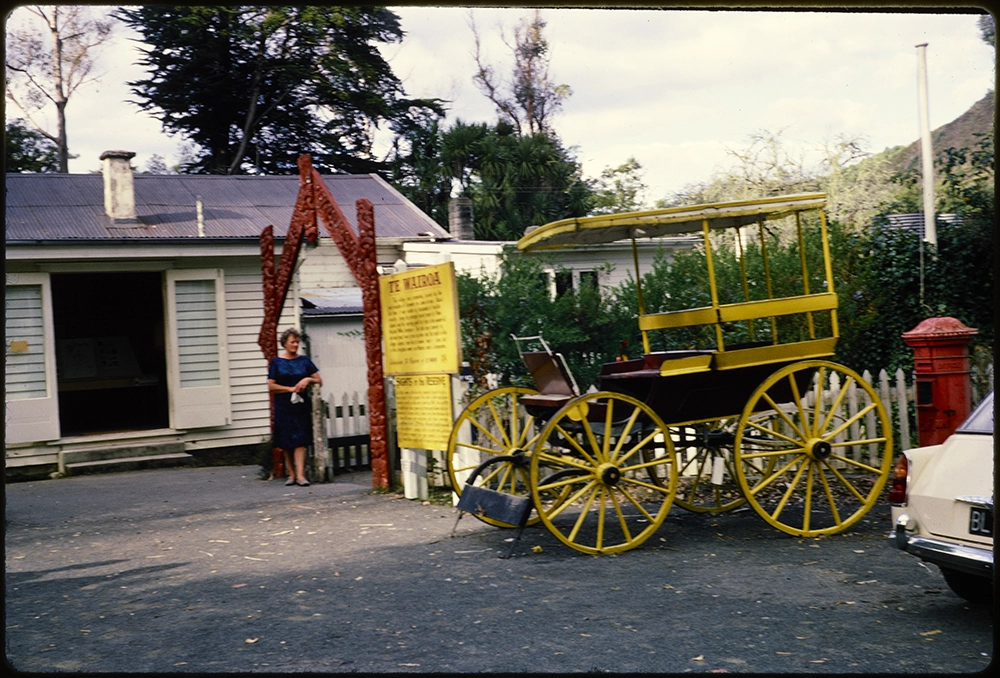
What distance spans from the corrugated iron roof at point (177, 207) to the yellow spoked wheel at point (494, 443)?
7255 millimetres

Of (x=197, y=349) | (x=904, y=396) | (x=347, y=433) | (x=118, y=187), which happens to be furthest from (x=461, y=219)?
(x=904, y=396)

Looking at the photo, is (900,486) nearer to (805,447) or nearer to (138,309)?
(805,447)

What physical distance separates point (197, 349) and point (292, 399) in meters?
4.88

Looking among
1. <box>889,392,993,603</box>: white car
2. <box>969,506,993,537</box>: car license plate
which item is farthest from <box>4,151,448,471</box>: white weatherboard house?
<box>969,506,993,537</box>: car license plate

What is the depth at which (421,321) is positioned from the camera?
9.79 m

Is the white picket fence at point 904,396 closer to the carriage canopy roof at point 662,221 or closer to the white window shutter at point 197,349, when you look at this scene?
the carriage canopy roof at point 662,221

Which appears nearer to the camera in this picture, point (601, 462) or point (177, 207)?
point (601, 462)

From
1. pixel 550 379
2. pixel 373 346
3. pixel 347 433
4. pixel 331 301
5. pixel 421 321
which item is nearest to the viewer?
pixel 550 379

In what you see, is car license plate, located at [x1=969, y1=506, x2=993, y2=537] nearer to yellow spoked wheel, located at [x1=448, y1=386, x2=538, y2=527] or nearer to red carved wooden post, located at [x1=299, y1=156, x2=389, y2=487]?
yellow spoked wheel, located at [x1=448, y1=386, x2=538, y2=527]

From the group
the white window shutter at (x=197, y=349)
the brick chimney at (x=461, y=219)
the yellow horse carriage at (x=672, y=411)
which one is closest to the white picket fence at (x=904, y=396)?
the yellow horse carriage at (x=672, y=411)

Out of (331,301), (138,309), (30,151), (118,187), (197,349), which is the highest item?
(30,151)

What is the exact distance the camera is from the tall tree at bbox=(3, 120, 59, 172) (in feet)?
97.1

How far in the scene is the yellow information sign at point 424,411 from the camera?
9305 millimetres

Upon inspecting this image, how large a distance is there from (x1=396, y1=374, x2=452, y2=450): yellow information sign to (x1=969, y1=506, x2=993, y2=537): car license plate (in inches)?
208
